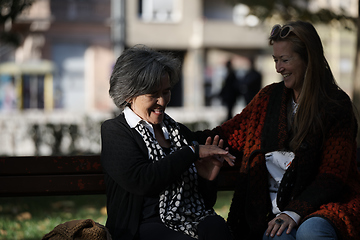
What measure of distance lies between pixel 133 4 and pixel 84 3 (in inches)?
88.3

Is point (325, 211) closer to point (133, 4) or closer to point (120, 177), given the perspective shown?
point (120, 177)

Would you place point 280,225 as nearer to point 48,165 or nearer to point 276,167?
point 276,167

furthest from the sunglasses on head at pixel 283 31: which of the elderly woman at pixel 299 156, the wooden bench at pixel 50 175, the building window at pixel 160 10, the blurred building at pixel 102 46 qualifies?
the building window at pixel 160 10

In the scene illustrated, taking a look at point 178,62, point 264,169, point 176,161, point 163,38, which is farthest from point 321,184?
point 163,38

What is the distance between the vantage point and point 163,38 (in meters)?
25.1

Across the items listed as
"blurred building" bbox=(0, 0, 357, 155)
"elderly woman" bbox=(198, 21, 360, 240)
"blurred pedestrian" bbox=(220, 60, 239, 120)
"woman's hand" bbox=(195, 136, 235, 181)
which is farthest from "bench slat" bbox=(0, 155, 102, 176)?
"blurred building" bbox=(0, 0, 357, 155)

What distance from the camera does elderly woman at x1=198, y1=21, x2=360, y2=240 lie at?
2.85m

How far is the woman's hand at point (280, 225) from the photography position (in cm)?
280

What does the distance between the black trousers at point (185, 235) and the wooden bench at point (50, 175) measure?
0.66 m

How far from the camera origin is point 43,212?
596 cm

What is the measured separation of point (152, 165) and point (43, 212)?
355 centimetres

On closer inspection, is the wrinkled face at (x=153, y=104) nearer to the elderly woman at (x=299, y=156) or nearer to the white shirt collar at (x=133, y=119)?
the white shirt collar at (x=133, y=119)

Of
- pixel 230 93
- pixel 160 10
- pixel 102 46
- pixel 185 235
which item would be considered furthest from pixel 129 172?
pixel 160 10

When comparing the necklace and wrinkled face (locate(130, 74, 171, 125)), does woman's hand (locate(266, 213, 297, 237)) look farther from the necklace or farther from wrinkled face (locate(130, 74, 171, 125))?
wrinkled face (locate(130, 74, 171, 125))
